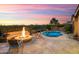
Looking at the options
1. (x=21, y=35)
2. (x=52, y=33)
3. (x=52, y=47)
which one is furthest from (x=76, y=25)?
(x=21, y=35)

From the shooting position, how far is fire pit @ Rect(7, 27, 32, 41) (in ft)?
9.32

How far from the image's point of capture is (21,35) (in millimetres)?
2857

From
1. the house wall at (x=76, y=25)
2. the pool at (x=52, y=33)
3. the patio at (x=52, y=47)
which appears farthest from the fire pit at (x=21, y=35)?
the house wall at (x=76, y=25)

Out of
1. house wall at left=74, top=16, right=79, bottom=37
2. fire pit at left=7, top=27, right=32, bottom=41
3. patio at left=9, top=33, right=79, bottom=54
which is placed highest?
house wall at left=74, top=16, right=79, bottom=37

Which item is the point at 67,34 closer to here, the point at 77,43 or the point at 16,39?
the point at 77,43

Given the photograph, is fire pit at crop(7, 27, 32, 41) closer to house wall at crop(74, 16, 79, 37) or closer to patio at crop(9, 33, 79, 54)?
patio at crop(9, 33, 79, 54)

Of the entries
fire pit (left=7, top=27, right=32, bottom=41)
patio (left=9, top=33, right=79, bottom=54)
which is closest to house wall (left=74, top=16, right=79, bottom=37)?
patio (left=9, top=33, right=79, bottom=54)

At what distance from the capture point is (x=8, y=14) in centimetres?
287

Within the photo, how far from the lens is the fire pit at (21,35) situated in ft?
9.32

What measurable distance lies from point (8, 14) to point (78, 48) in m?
1.09

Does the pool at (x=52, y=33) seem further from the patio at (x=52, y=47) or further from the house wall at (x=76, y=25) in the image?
the house wall at (x=76, y=25)

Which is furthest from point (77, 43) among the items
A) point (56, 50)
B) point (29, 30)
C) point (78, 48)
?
point (29, 30)
